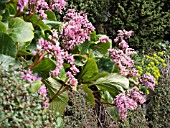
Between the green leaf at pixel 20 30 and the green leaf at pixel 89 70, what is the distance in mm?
508

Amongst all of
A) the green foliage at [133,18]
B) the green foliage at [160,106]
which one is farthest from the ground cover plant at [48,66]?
the green foliage at [133,18]

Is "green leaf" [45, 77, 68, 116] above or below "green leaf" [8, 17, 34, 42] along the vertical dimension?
below

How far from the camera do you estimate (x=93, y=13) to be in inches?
259

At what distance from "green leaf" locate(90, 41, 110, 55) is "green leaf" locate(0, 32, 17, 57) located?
1.03 m

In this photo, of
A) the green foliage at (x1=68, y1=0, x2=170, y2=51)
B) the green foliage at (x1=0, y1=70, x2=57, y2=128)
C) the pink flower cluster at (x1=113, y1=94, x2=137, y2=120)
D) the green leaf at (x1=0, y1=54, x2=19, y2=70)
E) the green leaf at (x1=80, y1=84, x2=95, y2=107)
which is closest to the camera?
the green foliage at (x1=0, y1=70, x2=57, y2=128)

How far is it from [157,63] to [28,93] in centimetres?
366

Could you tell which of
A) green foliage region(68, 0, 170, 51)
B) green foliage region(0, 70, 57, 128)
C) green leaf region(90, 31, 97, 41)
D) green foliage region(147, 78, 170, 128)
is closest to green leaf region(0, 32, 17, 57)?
green foliage region(0, 70, 57, 128)

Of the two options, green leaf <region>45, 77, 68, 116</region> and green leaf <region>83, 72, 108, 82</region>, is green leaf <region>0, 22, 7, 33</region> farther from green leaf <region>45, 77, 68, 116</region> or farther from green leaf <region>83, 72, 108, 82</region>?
A: green leaf <region>83, 72, 108, 82</region>

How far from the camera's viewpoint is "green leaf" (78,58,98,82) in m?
2.88

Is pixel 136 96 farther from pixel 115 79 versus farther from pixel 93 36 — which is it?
pixel 93 36

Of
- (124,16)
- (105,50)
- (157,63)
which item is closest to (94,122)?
(105,50)

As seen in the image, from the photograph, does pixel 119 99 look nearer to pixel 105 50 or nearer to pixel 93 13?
pixel 105 50

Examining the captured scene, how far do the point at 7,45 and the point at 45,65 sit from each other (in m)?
0.23

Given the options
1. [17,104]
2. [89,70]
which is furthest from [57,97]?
[17,104]
